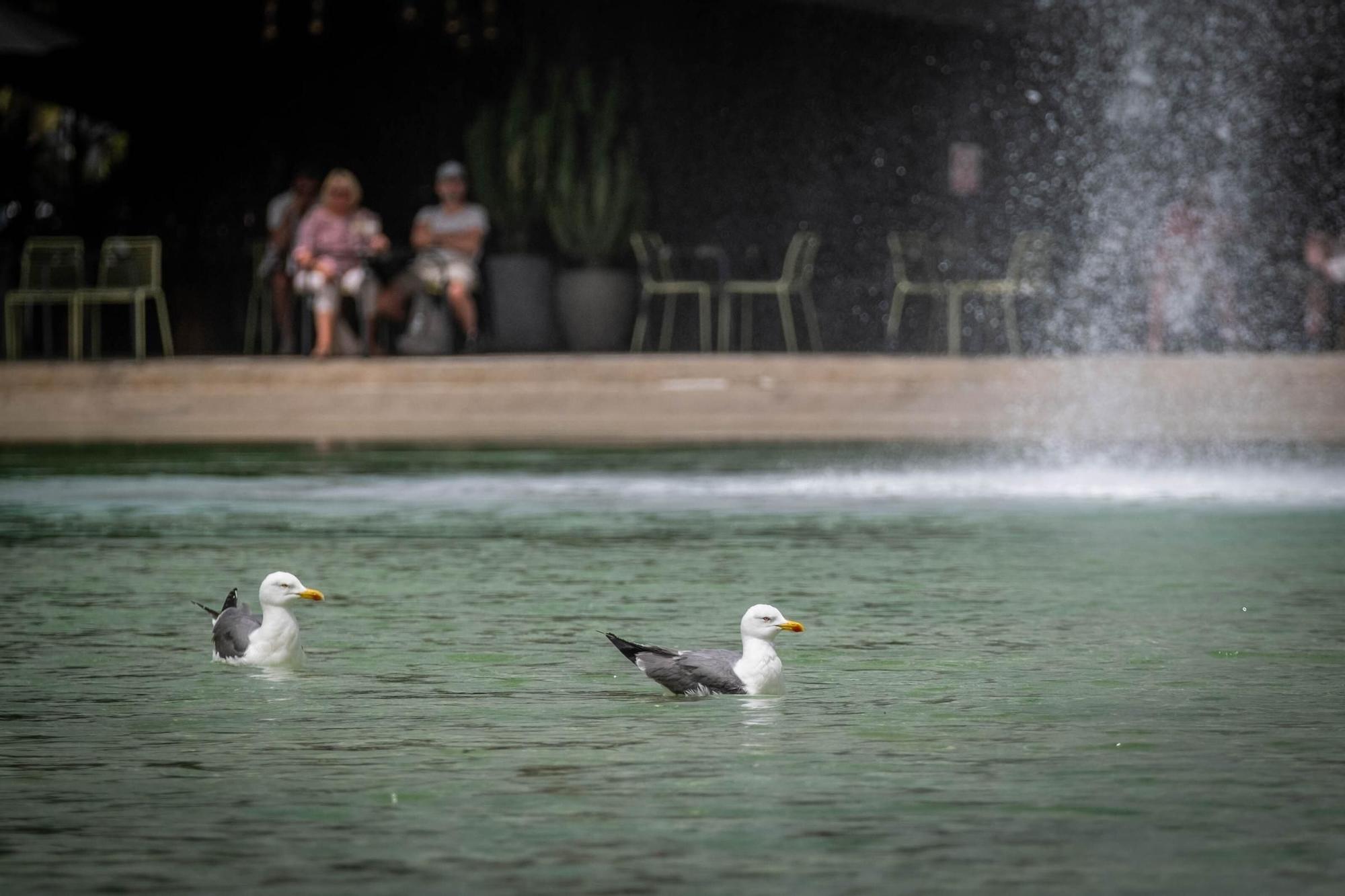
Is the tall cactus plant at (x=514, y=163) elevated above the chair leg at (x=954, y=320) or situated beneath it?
elevated above

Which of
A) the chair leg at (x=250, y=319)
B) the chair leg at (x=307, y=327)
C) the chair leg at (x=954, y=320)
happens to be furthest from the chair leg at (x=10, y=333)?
the chair leg at (x=954, y=320)

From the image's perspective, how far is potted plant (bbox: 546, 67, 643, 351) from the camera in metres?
19.1

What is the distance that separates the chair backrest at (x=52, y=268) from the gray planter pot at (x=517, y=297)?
108 inches

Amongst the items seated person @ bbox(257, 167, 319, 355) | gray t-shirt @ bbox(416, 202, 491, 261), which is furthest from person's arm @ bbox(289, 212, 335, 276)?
gray t-shirt @ bbox(416, 202, 491, 261)

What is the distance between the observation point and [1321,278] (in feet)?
62.3

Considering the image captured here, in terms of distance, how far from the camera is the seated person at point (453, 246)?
18188 millimetres

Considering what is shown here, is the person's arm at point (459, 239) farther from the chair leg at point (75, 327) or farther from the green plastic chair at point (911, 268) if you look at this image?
the green plastic chair at point (911, 268)

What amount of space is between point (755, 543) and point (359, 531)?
136 cm

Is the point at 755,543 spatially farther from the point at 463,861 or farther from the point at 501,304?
the point at 501,304

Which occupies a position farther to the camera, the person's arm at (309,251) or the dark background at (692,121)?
the dark background at (692,121)

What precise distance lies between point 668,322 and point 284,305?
307 cm

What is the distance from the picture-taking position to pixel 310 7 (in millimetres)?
21969

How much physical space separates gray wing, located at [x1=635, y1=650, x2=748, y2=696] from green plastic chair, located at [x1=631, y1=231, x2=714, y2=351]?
41.5 feet

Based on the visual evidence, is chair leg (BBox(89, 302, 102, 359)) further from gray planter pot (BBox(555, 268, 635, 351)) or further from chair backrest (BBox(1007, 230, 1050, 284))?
chair backrest (BBox(1007, 230, 1050, 284))
